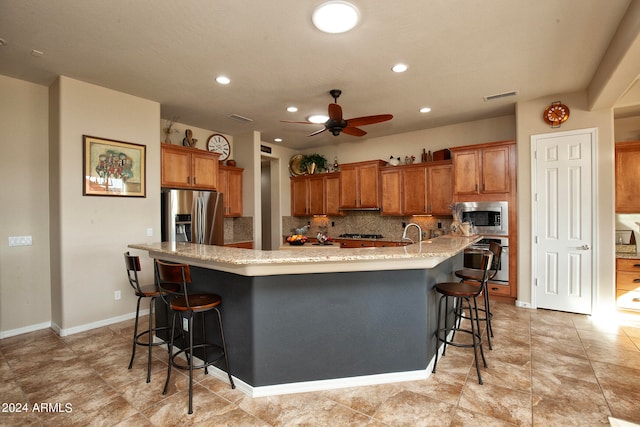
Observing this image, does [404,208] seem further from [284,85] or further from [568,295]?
[284,85]

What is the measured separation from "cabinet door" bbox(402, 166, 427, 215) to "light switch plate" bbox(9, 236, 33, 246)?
5.29 m

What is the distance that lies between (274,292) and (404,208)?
154 inches

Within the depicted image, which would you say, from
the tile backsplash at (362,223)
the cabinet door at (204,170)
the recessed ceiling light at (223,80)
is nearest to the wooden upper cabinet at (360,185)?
the tile backsplash at (362,223)

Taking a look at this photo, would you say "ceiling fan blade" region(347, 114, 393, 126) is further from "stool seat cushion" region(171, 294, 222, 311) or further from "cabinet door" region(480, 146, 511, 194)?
"stool seat cushion" region(171, 294, 222, 311)

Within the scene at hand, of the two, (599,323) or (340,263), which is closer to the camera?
(340,263)

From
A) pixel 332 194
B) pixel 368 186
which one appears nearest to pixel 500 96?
pixel 368 186

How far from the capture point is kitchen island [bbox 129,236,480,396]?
2268 millimetres

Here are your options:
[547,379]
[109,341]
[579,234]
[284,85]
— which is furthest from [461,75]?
[109,341]

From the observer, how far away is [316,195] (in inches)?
266

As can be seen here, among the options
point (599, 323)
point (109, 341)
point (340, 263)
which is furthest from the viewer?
point (599, 323)

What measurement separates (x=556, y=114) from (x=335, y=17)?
3.38 m

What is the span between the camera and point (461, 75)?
348cm

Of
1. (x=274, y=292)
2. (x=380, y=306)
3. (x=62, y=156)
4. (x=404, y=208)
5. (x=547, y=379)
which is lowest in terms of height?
(x=547, y=379)

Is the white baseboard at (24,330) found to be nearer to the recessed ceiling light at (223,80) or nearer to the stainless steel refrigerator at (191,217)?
the stainless steel refrigerator at (191,217)
